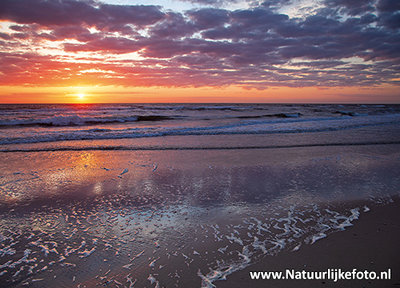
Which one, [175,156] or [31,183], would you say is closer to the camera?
[31,183]

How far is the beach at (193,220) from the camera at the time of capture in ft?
9.36

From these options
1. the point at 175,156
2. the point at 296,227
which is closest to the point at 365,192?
the point at 296,227

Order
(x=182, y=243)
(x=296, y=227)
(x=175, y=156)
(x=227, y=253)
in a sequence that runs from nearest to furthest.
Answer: (x=227, y=253) → (x=182, y=243) → (x=296, y=227) → (x=175, y=156)

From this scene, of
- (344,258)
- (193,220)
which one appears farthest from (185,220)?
(344,258)

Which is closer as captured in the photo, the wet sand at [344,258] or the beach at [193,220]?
the wet sand at [344,258]

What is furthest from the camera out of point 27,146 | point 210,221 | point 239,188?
point 27,146

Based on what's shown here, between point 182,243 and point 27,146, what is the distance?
11.0 metres

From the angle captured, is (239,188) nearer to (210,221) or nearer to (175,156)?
(210,221)

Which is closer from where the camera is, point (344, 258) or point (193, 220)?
point (344, 258)

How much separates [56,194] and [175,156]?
4.49 m

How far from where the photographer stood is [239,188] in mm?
5629

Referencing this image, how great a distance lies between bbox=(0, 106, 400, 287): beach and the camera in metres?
2.85

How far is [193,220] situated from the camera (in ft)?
13.3

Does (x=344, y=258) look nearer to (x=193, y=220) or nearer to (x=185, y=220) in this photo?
(x=193, y=220)
